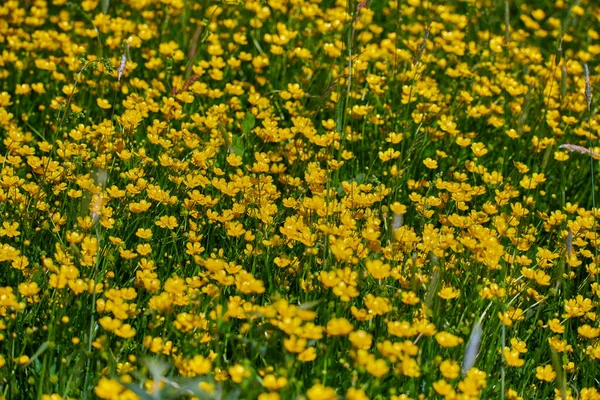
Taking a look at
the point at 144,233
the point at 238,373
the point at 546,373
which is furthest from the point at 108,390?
the point at 546,373

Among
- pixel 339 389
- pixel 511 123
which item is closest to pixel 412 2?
pixel 511 123

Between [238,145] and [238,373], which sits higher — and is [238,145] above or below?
above

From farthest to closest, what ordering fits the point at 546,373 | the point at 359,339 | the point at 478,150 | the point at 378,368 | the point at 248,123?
the point at 248,123
the point at 478,150
the point at 546,373
the point at 359,339
the point at 378,368

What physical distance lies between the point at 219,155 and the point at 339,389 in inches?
71.4

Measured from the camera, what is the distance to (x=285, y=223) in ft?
10.8

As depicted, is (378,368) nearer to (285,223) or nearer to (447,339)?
(447,339)

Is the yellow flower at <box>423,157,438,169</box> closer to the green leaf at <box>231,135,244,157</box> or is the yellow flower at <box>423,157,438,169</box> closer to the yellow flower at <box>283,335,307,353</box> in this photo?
the green leaf at <box>231,135,244,157</box>

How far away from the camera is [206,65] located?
4.70 meters

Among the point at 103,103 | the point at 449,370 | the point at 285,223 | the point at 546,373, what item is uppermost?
the point at 103,103

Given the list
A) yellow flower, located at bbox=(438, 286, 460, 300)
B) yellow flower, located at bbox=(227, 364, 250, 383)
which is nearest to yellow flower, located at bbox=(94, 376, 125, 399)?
yellow flower, located at bbox=(227, 364, 250, 383)

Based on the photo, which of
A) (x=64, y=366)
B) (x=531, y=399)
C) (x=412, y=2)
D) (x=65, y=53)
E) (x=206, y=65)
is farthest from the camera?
(x=412, y=2)

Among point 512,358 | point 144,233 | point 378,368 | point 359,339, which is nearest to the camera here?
point 378,368

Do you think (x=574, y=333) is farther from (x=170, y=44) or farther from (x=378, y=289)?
(x=170, y=44)

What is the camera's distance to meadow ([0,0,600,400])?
2.64 metres
